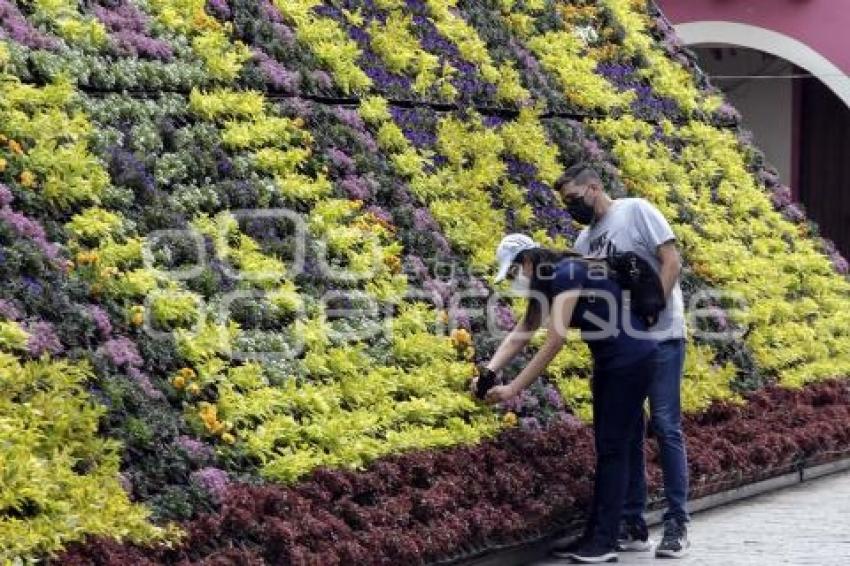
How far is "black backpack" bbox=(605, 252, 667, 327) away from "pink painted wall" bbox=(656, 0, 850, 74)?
11950mm

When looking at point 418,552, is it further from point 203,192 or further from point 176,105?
point 176,105

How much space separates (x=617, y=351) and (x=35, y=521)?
3.19 meters

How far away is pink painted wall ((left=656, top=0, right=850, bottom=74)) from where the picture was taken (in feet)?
65.5

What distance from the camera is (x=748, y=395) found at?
464 inches

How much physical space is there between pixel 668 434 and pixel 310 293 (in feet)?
6.01

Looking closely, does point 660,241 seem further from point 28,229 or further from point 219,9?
point 219,9

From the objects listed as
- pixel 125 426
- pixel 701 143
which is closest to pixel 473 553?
pixel 125 426

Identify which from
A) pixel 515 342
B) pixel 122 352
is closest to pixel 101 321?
pixel 122 352

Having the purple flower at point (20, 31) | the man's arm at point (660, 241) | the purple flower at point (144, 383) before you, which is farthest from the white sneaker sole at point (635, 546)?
the purple flower at point (20, 31)

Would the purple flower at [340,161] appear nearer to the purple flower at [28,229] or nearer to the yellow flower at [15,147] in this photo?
the yellow flower at [15,147]

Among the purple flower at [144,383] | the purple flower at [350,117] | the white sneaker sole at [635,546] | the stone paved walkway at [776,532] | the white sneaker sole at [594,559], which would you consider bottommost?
the stone paved walkway at [776,532]

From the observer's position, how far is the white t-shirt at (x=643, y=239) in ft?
28.8

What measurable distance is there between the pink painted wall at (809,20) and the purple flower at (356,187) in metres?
11.0

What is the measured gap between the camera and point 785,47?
20094 mm
